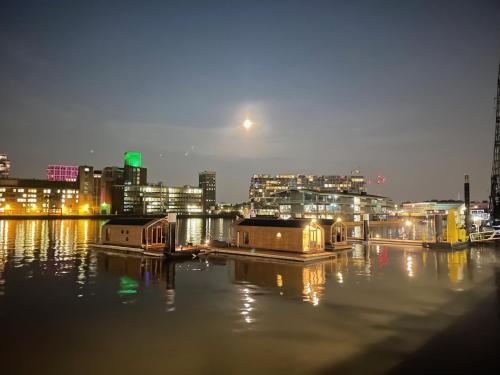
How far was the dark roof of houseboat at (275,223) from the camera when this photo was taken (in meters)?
33.4

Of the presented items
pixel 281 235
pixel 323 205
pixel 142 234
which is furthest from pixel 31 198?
pixel 281 235

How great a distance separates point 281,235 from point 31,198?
Result: 197m

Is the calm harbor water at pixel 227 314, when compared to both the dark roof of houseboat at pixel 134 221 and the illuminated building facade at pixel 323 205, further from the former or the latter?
the illuminated building facade at pixel 323 205

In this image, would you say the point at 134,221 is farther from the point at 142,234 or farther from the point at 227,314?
the point at 227,314

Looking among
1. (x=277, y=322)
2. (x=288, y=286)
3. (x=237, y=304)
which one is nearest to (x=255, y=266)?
(x=288, y=286)

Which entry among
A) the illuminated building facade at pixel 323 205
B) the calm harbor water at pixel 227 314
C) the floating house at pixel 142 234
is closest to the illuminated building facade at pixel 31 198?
the illuminated building facade at pixel 323 205

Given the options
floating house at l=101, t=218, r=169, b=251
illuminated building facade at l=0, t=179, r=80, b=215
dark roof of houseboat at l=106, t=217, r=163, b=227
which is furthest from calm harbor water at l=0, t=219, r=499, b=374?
illuminated building facade at l=0, t=179, r=80, b=215

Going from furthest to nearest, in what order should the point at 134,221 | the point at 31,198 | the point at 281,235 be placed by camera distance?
1. the point at 31,198
2. the point at 134,221
3. the point at 281,235

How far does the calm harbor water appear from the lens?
452 inches

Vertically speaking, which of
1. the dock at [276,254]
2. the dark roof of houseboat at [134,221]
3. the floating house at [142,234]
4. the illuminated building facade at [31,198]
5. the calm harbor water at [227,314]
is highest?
the illuminated building facade at [31,198]

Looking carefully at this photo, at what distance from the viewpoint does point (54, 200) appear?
643ft

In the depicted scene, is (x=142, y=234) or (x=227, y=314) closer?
(x=227, y=314)

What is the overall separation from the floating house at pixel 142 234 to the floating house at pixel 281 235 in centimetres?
801

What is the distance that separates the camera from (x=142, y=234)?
3725 cm
